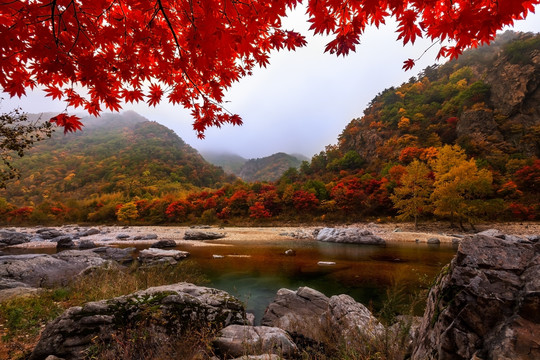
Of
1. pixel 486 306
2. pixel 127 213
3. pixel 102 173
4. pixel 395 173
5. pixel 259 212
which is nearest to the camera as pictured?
pixel 486 306

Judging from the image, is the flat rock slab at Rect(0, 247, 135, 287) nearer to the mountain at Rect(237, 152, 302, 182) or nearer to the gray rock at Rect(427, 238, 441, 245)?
the gray rock at Rect(427, 238, 441, 245)

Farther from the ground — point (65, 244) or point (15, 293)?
point (15, 293)

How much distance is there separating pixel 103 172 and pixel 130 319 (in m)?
61.6

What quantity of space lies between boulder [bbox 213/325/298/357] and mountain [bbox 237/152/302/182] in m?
96.4

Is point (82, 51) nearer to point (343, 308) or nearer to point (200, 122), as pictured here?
point (200, 122)

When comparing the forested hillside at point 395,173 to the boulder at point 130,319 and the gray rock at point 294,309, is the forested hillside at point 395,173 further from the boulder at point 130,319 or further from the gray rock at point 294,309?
the boulder at point 130,319

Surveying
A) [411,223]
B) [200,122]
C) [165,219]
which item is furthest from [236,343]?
[165,219]

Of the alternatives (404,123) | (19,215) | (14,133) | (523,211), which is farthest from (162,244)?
(404,123)

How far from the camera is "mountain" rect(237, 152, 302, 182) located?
344 ft

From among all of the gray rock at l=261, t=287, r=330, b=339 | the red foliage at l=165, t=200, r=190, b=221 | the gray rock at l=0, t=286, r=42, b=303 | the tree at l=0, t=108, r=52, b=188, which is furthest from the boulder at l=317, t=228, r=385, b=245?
the red foliage at l=165, t=200, r=190, b=221

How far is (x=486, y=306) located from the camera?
1.47 meters

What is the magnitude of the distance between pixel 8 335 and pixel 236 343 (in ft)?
9.81

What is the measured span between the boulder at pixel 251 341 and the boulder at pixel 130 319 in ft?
1.54

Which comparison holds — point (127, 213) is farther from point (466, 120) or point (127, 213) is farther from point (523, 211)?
point (466, 120)
